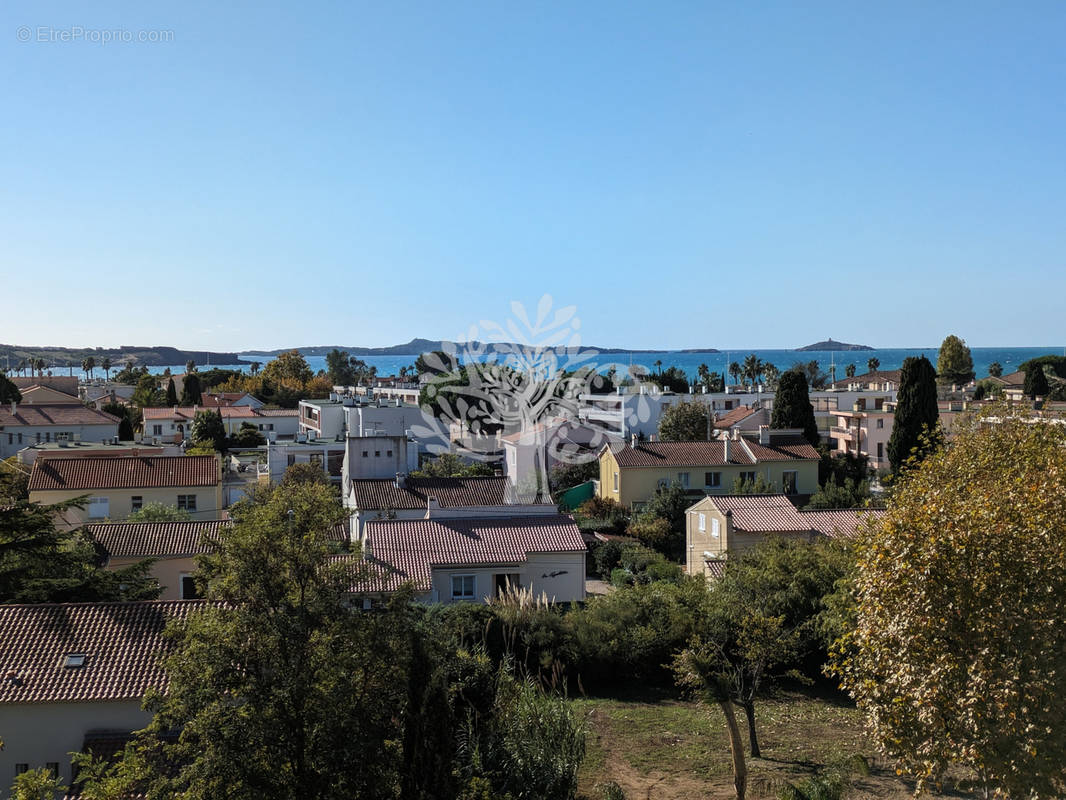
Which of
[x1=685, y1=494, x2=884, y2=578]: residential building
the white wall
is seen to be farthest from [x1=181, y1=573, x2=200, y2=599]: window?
[x1=685, y1=494, x2=884, y2=578]: residential building

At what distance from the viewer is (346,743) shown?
9.43 m

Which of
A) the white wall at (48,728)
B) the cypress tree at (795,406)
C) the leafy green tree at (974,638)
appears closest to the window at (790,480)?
the cypress tree at (795,406)

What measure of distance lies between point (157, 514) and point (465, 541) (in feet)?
49.3

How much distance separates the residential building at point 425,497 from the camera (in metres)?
33.3

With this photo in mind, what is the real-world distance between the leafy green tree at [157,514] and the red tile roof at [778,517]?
2068 centimetres

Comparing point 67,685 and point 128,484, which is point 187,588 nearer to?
Answer: point 67,685

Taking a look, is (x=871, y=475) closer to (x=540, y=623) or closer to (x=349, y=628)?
(x=540, y=623)

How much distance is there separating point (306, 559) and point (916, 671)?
6597 millimetres

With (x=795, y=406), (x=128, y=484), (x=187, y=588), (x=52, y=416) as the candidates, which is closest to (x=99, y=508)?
(x=128, y=484)

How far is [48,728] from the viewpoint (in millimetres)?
13852

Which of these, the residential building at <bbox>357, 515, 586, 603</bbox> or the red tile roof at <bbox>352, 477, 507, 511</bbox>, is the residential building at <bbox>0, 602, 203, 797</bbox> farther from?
the red tile roof at <bbox>352, 477, 507, 511</bbox>

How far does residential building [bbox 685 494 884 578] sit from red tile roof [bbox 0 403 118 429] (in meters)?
49.7

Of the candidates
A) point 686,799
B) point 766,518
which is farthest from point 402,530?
point 686,799

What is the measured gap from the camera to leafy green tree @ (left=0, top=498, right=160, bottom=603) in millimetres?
19016
